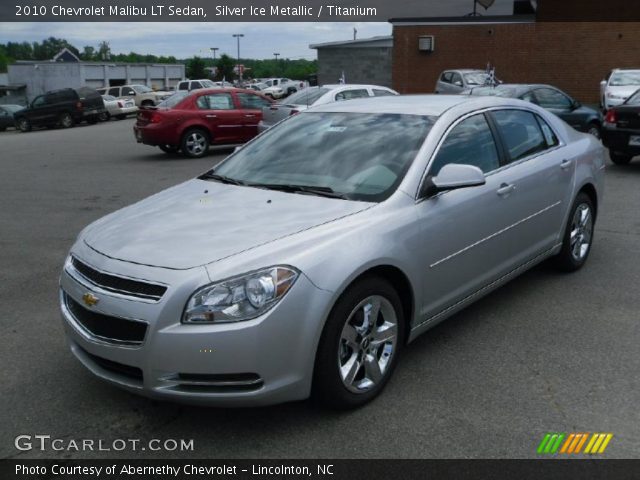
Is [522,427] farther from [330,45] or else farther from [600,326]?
[330,45]

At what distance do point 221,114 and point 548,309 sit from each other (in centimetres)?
1153

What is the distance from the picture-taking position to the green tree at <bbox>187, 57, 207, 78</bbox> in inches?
2957

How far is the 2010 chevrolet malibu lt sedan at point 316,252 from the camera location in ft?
9.73

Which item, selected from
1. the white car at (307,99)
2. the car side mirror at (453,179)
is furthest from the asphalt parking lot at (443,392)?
the white car at (307,99)

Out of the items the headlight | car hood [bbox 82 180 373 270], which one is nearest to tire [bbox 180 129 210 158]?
car hood [bbox 82 180 373 270]

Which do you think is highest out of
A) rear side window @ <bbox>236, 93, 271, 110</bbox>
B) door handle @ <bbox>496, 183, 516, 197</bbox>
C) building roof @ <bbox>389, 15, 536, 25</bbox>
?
building roof @ <bbox>389, 15, 536, 25</bbox>

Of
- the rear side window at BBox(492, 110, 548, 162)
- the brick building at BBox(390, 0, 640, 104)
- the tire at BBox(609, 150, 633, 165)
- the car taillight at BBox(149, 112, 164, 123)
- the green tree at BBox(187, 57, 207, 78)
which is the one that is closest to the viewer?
the rear side window at BBox(492, 110, 548, 162)

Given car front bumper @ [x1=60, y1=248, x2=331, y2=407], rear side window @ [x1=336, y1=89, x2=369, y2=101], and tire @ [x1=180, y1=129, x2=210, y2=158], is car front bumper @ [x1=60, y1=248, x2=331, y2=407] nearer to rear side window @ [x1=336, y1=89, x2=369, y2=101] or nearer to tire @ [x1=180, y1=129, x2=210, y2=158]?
rear side window @ [x1=336, y1=89, x2=369, y2=101]

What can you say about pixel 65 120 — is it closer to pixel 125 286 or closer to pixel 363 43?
pixel 363 43

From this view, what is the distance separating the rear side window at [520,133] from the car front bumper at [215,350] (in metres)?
2.36

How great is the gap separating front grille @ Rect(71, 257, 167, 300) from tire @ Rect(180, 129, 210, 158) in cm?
1187

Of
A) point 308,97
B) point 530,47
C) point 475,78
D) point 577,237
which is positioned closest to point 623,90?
point 475,78

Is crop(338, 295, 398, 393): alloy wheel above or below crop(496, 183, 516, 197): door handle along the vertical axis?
below

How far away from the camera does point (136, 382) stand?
10.1ft
